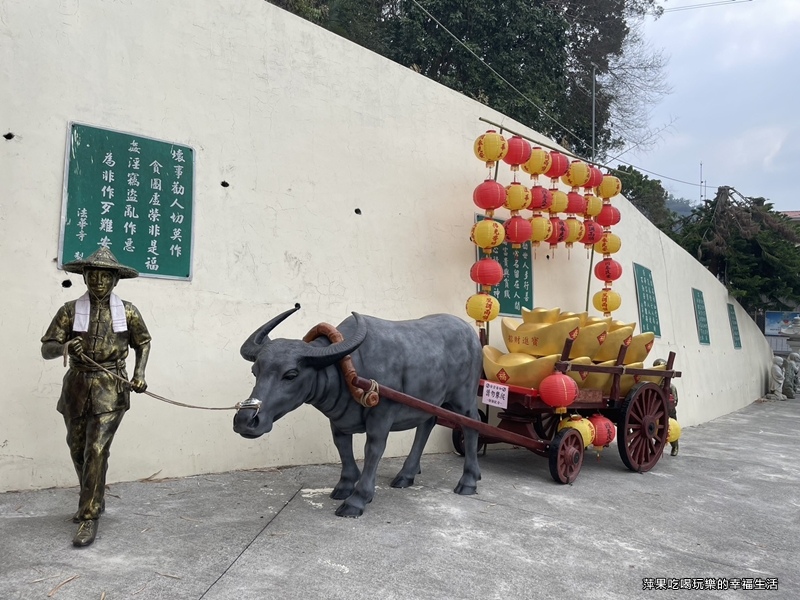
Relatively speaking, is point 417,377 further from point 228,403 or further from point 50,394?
point 50,394

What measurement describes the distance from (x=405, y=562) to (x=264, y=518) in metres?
0.99

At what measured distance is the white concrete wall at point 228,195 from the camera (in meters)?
3.93

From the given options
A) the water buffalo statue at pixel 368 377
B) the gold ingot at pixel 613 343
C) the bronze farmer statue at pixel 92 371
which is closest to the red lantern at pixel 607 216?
the gold ingot at pixel 613 343

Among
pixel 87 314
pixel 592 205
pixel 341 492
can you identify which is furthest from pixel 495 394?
pixel 592 205

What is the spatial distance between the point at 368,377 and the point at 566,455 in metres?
2.02

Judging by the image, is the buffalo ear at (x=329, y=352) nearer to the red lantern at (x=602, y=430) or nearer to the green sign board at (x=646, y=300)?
the red lantern at (x=602, y=430)

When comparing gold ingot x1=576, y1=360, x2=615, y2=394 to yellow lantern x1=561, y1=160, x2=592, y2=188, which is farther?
yellow lantern x1=561, y1=160, x2=592, y2=188

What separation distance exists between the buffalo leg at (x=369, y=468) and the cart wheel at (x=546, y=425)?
1.89m

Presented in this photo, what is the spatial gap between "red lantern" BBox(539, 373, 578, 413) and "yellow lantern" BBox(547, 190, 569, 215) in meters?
2.32

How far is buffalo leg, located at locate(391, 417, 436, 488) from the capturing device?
14.2 ft

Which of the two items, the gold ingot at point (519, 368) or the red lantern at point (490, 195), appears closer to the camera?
the gold ingot at point (519, 368)

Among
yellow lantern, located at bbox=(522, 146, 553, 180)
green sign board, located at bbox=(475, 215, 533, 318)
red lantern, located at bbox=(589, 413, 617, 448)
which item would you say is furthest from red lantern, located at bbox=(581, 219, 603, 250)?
red lantern, located at bbox=(589, 413, 617, 448)

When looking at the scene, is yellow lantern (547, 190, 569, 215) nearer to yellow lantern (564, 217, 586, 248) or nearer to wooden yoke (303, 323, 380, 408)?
yellow lantern (564, 217, 586, 248)

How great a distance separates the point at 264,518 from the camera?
3434 mm
